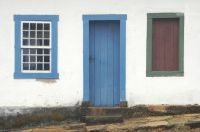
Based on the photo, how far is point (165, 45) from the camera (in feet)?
46.2

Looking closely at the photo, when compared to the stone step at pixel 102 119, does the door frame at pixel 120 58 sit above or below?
above

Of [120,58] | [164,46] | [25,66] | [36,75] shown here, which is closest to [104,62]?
[120,58]

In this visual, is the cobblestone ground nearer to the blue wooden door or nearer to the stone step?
the stone step

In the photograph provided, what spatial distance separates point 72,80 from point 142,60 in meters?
1.91

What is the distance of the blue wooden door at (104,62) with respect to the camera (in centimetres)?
1420

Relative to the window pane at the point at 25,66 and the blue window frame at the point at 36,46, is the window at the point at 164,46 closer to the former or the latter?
the blue window frame at the point at 36,46

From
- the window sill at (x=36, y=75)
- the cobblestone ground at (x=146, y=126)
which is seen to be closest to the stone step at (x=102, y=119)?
the cobblestone ground at (x=146, y=126)

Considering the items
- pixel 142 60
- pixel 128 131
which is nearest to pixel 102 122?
pixel 128 131

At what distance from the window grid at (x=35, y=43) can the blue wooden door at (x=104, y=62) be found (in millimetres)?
1140

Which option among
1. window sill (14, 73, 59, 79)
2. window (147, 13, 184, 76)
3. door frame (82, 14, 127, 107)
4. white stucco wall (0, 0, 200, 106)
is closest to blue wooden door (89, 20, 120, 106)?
door frame (82, 14, 127, 107)

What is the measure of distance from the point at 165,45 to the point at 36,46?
3406 millimetres

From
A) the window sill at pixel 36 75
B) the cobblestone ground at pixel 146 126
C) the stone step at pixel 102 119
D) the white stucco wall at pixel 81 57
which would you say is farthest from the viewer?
the window sill at pixel 36 75

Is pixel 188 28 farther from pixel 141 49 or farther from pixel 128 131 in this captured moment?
pixel 128 131

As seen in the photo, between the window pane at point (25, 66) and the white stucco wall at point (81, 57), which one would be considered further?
the window pane at point (25, 66)
